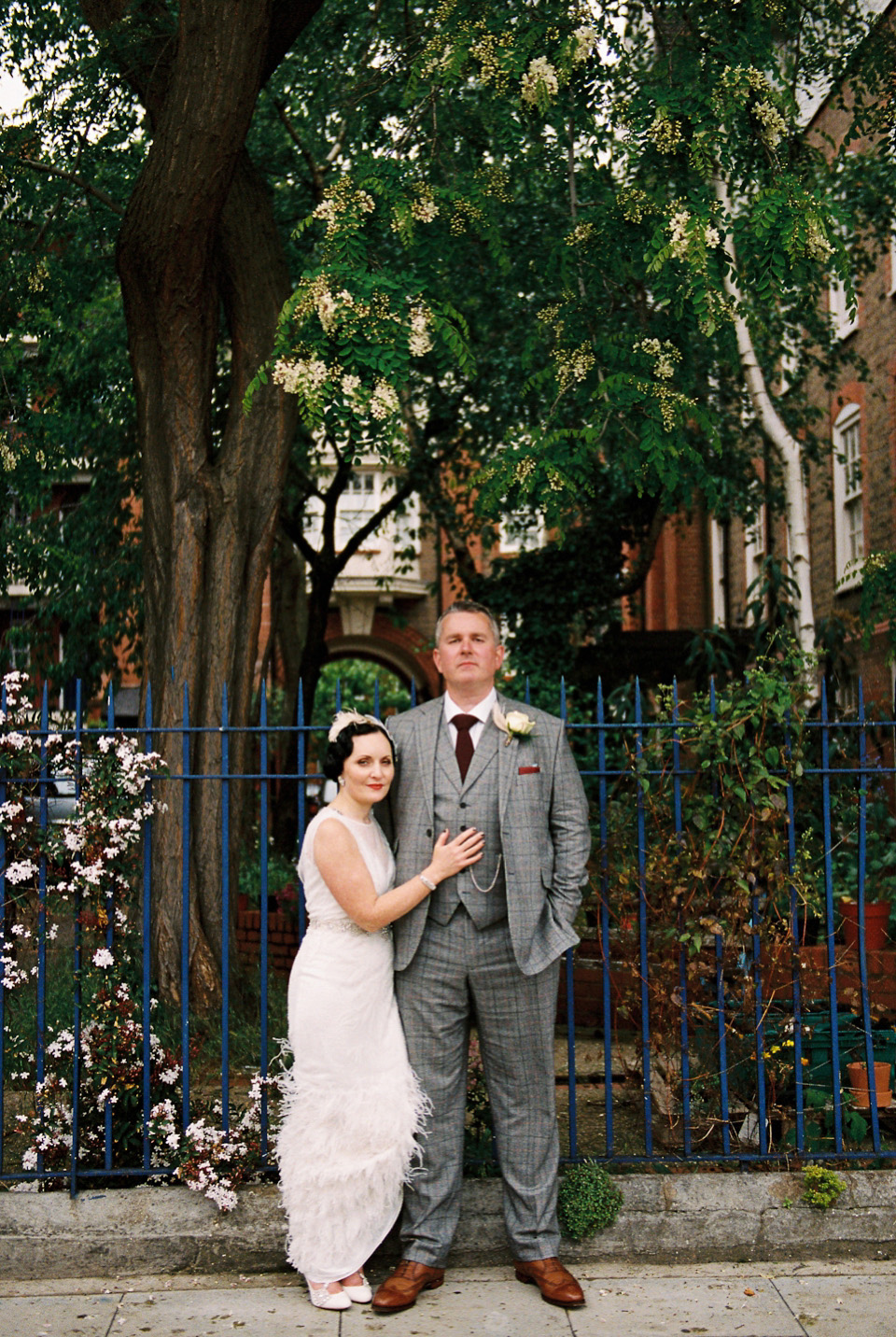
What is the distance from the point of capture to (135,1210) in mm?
4672

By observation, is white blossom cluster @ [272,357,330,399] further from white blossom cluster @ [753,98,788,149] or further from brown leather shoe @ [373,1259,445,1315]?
brown leather shoe @ [373,1259,445,1315]

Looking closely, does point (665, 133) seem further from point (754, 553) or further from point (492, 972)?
point (754, 553)

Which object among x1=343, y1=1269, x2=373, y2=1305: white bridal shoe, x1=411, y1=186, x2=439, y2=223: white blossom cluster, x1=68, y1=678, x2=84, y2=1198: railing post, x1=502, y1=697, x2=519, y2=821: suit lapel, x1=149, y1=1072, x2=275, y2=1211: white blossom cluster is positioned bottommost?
x1=343, y1=1269, x2=373, y2=1305: white bridal shoe

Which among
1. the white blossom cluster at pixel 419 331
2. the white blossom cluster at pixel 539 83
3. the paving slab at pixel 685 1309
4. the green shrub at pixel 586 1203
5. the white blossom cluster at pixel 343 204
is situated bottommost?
the paving slab at pixel 685 1309

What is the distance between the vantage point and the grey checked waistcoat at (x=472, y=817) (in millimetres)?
4336

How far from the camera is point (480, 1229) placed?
4676mm

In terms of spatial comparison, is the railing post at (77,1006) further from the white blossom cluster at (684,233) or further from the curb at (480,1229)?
the white blossom cluster at (684,233)

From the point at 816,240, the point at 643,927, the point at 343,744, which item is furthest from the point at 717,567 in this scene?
the point at 343,744

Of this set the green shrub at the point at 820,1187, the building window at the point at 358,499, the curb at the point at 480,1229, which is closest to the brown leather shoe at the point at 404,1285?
the curb at the point at 480,1229

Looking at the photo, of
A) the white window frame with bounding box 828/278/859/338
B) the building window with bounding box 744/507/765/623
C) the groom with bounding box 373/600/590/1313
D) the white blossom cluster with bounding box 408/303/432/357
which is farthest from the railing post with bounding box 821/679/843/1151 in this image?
the building window with bounding box 744/507/765/623

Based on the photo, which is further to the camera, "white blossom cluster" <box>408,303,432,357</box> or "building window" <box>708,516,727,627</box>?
"building window" <box>708,516,727,627</box>

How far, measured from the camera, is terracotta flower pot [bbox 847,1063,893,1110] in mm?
5191

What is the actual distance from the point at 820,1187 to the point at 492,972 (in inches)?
59.7

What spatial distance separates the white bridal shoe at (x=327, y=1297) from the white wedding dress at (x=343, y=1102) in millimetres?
23
